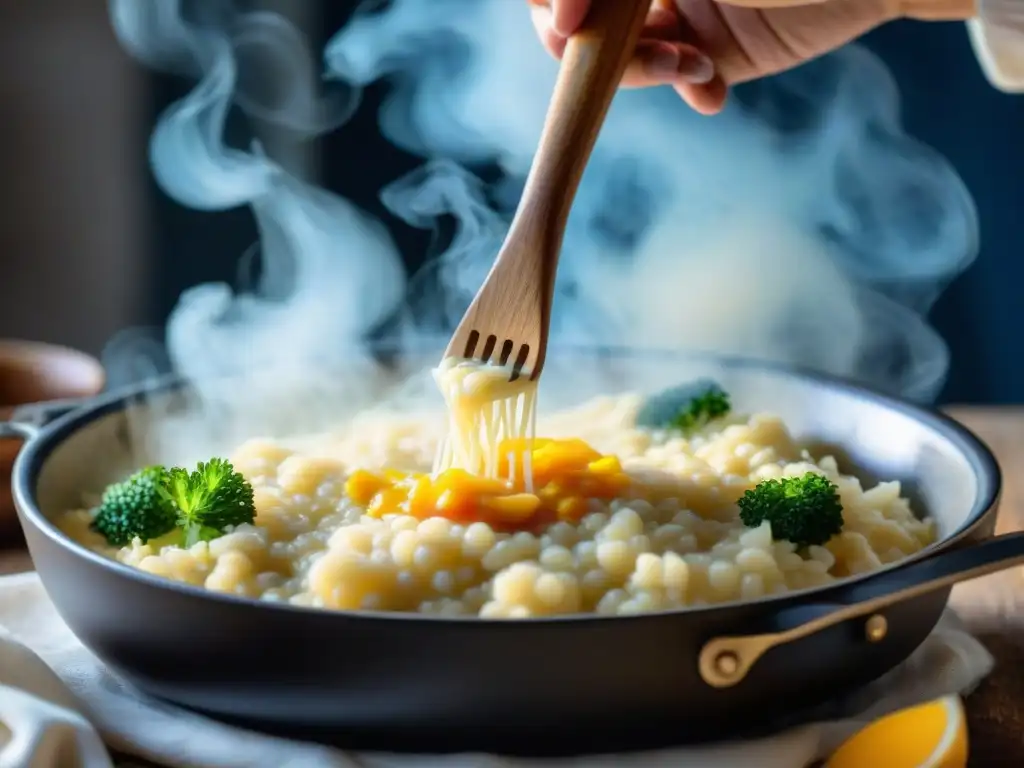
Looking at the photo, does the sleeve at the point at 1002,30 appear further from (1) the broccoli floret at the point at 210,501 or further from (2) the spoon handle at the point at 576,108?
(1) the broccoli floret at the point at 210,501

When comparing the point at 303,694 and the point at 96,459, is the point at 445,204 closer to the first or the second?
the point at 96,459

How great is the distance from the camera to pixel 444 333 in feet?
9.57

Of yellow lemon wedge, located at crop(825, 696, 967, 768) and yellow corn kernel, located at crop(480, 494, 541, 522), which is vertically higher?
yellow corn kernel, located at crop(480, 494, 541, 522)

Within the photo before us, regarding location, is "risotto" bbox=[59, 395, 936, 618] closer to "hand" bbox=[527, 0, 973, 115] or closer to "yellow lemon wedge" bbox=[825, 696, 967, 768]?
"yellow lemon wedge" bbox=[825, 696, 967, 768]

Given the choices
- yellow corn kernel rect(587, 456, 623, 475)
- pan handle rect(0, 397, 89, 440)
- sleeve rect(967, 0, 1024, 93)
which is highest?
sleeve rect(967, 0, 1024, 93)

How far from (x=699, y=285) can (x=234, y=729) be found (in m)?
2.41

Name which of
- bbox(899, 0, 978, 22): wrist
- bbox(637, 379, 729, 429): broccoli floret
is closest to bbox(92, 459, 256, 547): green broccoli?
bbox(637, 379, 729, 429): broccoli floret

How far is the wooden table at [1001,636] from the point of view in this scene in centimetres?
144

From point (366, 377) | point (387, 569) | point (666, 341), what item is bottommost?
point (666, 341)

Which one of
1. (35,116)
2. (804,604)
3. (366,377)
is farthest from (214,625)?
(35,116)

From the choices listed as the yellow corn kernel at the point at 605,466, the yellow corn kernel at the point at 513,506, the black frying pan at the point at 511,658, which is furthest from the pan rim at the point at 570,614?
the yellow corn kernel at the point at 605,466

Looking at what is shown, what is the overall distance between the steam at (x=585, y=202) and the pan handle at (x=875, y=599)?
1.28 metres

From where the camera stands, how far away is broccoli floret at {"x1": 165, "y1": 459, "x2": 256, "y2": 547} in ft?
5.28

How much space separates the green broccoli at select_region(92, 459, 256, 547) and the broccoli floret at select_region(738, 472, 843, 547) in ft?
2.12
